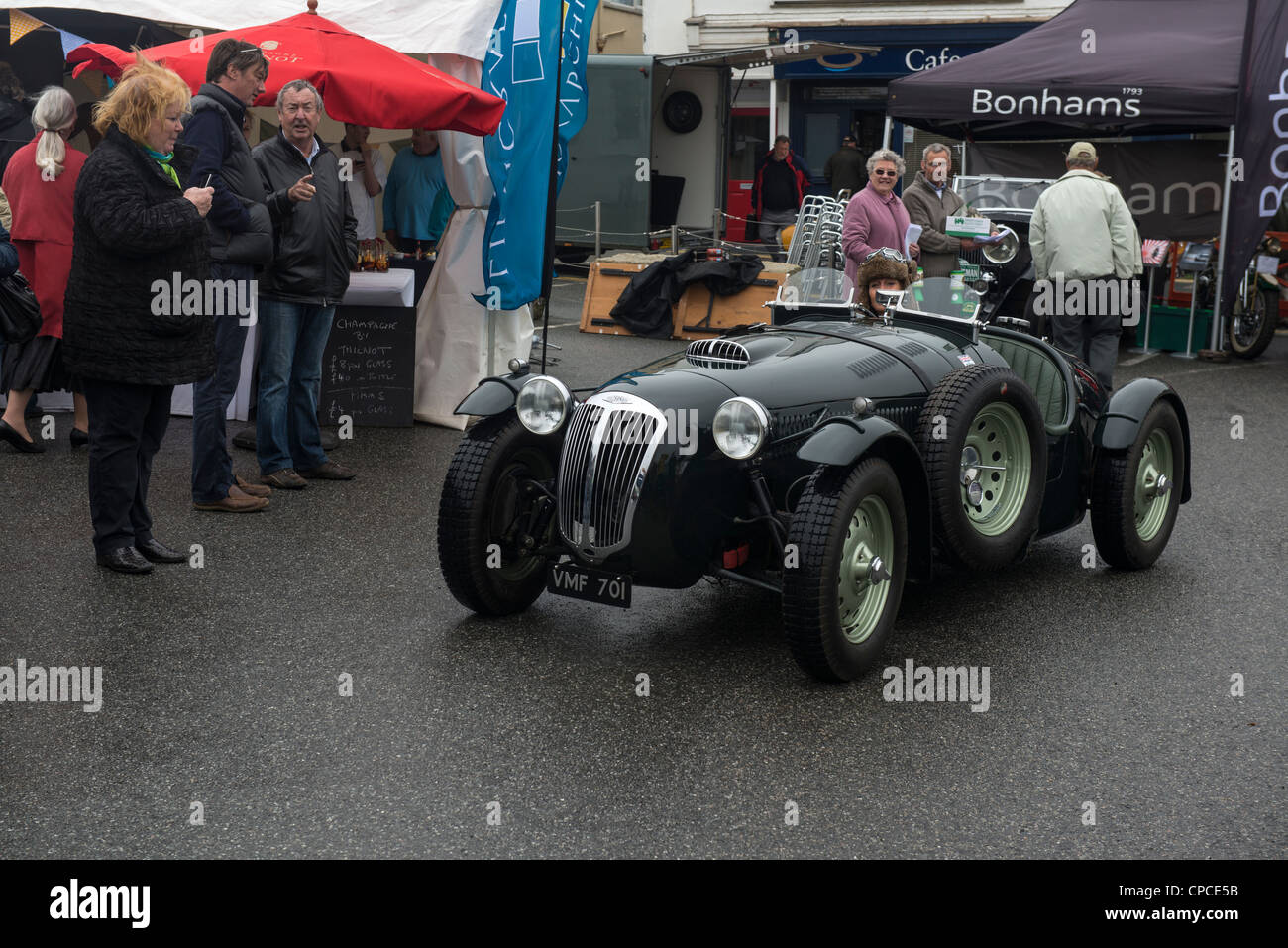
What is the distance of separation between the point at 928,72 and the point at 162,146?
9464mm

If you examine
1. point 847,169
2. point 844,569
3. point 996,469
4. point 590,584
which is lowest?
point 590,584

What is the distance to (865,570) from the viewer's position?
15.5 feet

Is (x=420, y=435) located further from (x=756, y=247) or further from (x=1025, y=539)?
(x=756, y=247)

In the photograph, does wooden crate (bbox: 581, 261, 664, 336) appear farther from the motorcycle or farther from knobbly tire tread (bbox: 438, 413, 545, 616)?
knobbly tire tread (bbox: 438, 413, 545, 616)

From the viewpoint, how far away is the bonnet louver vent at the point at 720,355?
17.2 ft

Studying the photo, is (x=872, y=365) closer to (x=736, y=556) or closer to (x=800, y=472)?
(x=800, y=472)

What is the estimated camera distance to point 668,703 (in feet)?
14.9

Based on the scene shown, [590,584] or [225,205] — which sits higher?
[225,205]

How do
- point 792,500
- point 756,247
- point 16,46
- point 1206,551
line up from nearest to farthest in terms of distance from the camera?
point 792,500, point 1206,551, point 16,46, point 756,247

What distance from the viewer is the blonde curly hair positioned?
18.2 ft

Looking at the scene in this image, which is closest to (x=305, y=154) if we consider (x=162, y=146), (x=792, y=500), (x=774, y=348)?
(x=162, y=146)

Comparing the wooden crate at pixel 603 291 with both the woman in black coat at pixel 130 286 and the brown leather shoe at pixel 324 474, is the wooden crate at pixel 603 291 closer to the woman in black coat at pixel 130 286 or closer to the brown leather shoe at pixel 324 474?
the brown leather shoe at pixel 324 474

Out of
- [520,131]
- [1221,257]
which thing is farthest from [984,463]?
[1221,257]

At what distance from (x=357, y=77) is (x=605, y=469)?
419 centimetres
